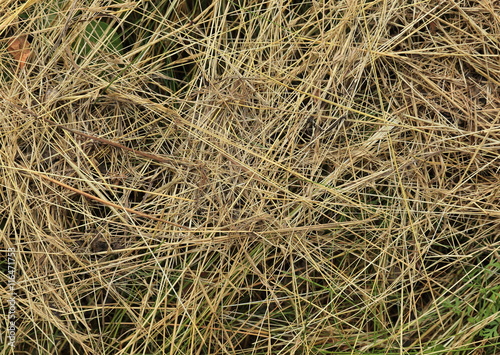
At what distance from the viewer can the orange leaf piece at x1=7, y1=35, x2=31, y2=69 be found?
6.33 feet

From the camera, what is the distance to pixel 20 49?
194 cm

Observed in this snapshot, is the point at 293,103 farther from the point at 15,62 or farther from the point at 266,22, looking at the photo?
the point at 15,62

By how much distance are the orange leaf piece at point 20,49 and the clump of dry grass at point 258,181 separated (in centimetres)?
2

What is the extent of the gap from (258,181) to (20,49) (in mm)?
934

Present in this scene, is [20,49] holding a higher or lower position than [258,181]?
higher

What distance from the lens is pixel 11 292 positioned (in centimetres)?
185

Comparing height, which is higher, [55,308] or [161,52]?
[161,52]

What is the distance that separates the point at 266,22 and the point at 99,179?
2.59 ft

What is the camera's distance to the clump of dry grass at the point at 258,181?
185 centimetres

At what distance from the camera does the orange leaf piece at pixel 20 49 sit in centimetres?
193

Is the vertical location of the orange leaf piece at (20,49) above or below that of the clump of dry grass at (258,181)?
above

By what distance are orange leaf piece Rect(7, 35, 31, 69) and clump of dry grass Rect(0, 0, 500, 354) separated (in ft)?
0.08

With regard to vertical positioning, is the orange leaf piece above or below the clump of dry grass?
above

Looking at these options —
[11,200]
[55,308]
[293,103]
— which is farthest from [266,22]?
[55,308]
